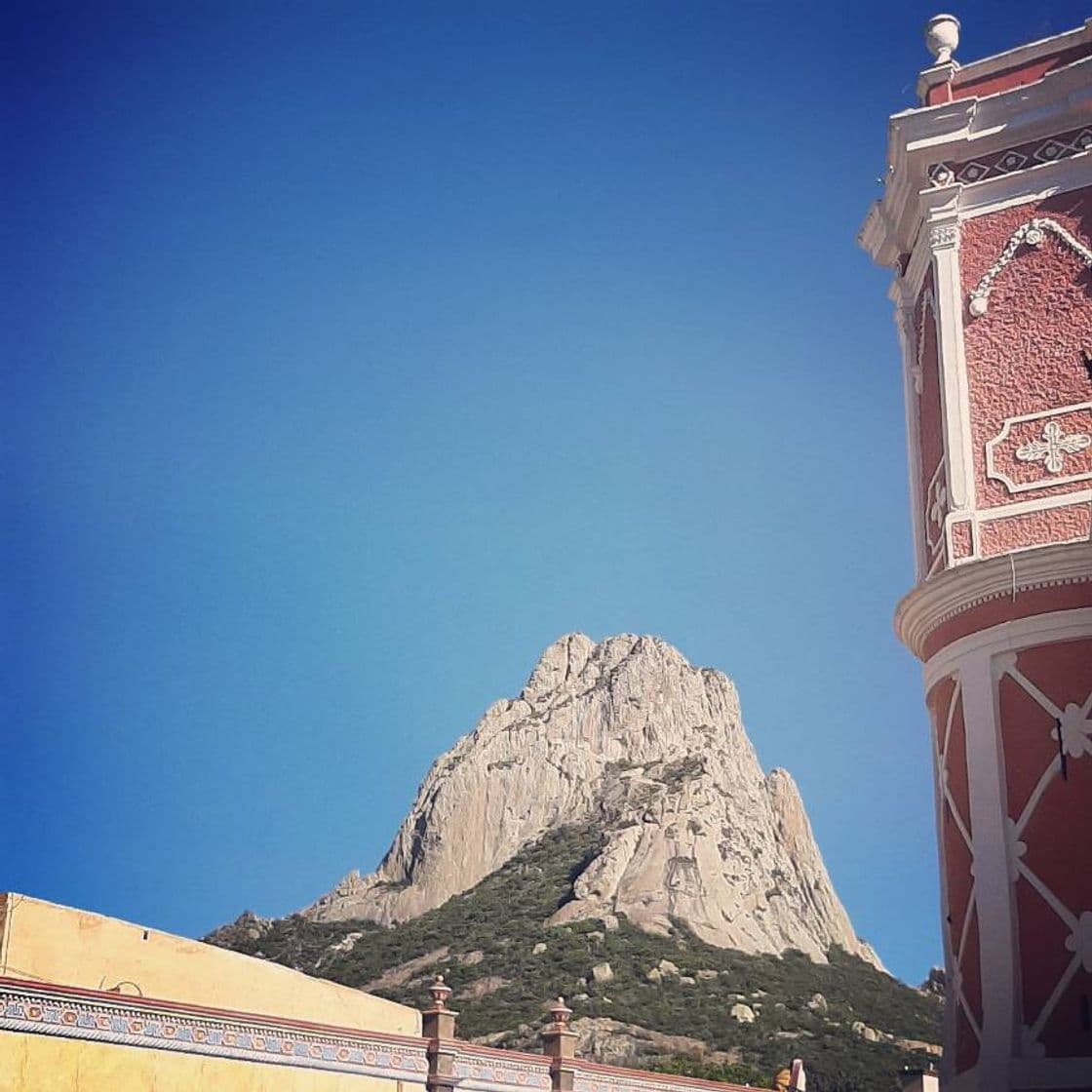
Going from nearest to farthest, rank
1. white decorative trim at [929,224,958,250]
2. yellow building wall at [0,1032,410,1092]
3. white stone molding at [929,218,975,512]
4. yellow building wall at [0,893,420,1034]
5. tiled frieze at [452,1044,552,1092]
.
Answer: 1. yellow building wall at [0,1032,410,1092]
2. white stone molding at [929,218,975,512]
3. white decorative trim at [929,224,958,250]
4. yellow building wall at [0,893,420,1034]
5. tiled frieze at [452,1044,552,1092]

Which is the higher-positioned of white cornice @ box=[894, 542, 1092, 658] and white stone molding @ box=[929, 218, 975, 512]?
white stone molding @ box=[929, 218, 975, 512]

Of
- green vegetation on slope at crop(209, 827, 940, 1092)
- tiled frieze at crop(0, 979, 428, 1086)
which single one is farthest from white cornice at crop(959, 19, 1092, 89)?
green vegetation on slope at crop(209, 827, 940, 1092)

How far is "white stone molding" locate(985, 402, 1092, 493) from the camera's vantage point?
13248mm

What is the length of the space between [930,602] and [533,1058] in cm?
768

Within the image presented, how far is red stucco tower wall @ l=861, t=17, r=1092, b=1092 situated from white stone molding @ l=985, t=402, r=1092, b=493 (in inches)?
0.6

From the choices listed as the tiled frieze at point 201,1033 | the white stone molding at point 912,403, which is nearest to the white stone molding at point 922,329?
the white stone molding at point 912,403

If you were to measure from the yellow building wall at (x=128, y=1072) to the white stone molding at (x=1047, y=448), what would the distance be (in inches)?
322

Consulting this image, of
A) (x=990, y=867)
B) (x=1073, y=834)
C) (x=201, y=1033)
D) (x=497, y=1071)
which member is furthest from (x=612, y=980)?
(x=1073, y=834)

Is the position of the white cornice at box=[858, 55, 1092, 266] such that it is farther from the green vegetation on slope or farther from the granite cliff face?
the granite cliff face

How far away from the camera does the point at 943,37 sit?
1522cm

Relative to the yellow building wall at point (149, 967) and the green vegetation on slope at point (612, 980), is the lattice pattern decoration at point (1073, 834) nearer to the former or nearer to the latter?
the yellow building wall at point (149, 967)

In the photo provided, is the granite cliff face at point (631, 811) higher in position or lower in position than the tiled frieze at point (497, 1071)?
higher

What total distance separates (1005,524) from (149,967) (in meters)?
9.37

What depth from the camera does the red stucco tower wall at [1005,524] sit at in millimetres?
12367
